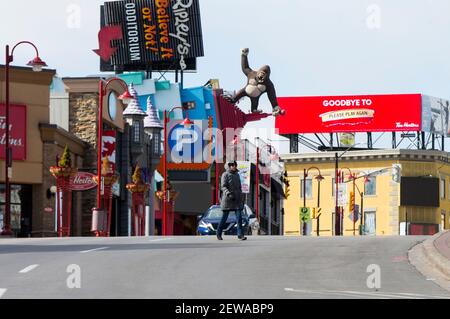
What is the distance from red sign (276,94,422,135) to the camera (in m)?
126

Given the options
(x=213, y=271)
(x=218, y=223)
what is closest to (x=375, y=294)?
(x=213, y=271)

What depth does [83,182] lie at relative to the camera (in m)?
55.5

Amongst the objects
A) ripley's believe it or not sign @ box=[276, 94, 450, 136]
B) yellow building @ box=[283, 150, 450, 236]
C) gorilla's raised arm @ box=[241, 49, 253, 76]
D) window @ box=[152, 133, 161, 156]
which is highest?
gorilla's raised arm @ box=[241, 49, 253, 76]

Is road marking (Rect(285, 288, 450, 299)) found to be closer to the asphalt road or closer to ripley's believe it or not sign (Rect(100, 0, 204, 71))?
the asphalt road

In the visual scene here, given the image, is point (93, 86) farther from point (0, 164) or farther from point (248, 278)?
point (248, 278)

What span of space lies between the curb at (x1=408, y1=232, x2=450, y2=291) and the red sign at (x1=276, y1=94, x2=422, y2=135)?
10252 cm

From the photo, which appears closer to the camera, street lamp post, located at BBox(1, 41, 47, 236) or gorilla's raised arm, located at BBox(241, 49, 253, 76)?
street lamp post, located at BBox(1, 41, 47, 236)

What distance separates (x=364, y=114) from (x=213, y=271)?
11057 cm

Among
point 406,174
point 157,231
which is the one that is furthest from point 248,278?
point 406,174

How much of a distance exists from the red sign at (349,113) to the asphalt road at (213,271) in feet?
329

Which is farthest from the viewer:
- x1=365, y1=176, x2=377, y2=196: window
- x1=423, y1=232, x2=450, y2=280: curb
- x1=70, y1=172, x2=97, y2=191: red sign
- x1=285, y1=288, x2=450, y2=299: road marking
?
x1=365, y1=176, x2=377, y2=196: window

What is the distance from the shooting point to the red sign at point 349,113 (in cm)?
12606

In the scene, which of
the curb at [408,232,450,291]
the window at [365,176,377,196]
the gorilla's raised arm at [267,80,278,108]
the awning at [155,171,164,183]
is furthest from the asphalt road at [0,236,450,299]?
the window at [365,176,377,196]

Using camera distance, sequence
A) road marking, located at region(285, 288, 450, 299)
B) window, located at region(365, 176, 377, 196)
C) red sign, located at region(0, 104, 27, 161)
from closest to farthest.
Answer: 1. road marking, located at region(285, 288, 450, 299)
2. red sign, located at region(0, 104, 27, 161)
3. window, located at region(365, 176, 377, 196)
